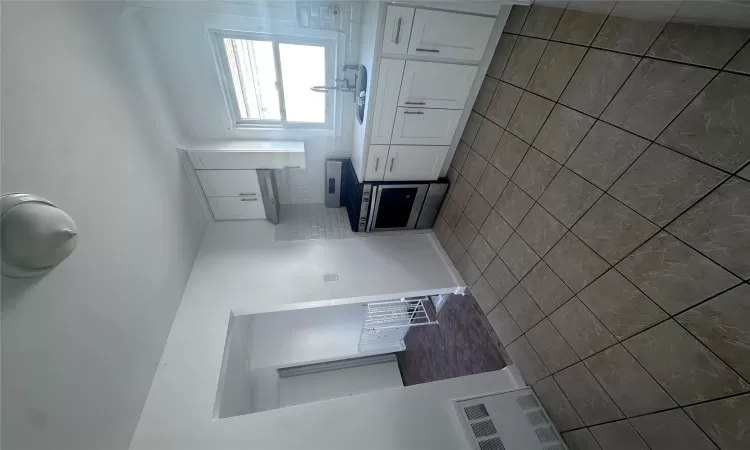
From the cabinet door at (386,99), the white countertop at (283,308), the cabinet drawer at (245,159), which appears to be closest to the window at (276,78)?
the cabinet drawer at (245,159)

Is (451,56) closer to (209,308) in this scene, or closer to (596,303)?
(596,303)

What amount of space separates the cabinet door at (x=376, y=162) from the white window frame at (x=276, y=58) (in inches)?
18.2

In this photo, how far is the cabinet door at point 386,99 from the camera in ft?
4.83

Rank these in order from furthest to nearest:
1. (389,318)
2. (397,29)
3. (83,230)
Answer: (389,318) → (397,29) → (83,230)

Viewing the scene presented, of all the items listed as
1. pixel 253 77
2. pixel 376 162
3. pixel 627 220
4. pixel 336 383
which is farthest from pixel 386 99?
pixel 336 383

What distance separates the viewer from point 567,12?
1.13 m

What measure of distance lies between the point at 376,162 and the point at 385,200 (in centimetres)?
33

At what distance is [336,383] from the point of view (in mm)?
2611

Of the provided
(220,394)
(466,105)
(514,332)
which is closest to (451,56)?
(466,105)

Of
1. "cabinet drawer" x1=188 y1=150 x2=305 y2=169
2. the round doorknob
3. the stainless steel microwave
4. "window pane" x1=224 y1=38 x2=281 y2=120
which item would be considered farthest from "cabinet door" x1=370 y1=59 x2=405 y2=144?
the round doorknob

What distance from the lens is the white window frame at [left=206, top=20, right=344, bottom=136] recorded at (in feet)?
5.21

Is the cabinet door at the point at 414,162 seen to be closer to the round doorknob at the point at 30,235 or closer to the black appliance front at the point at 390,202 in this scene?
the black appliance front at the point at 390,202

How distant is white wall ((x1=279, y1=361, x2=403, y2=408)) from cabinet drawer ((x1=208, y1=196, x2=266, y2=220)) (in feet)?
5.25

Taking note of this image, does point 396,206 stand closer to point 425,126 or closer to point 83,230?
point 425,126
